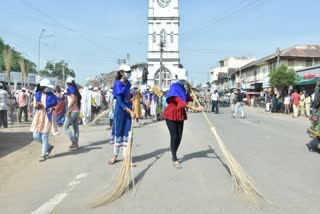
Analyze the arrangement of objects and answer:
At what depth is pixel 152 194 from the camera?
5.60 meters

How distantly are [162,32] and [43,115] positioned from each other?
6872 centimetres

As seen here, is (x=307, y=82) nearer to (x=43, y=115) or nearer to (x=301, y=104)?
(x=301, y=104)

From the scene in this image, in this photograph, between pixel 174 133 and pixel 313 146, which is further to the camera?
pixel 313 146

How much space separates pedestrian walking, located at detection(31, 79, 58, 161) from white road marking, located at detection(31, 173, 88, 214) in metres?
2.16

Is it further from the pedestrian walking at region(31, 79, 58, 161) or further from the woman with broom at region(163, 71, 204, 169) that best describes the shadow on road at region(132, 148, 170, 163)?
the pedestrian walking at region(31, 79, 58, 161)

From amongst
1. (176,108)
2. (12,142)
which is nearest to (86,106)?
(12,142)

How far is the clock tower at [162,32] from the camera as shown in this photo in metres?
75.1

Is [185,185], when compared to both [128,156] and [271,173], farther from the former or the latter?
[271,173]

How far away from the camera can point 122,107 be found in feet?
25.4

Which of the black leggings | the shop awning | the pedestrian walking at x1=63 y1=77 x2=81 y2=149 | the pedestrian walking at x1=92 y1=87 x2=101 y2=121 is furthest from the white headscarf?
the shop awning

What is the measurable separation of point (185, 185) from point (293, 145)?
5720 mm

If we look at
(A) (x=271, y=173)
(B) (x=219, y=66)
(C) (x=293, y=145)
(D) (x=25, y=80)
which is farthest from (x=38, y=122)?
(B) (x=219, y=66)

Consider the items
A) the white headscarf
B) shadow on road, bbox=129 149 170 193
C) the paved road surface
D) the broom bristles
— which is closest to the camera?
the paved road surface

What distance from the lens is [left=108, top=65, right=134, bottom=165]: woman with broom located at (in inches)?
305
